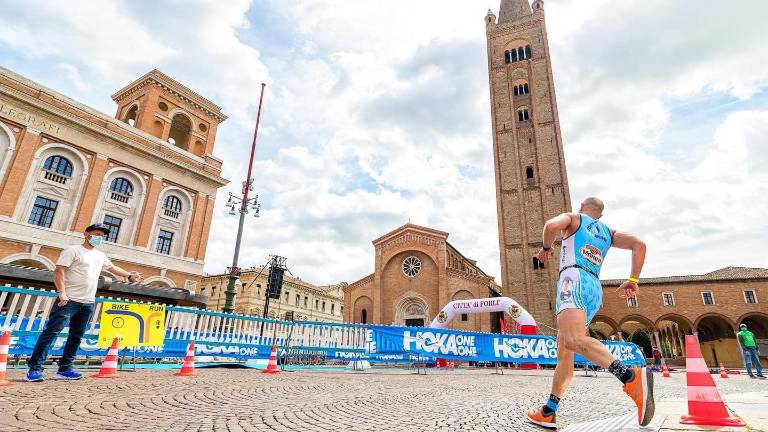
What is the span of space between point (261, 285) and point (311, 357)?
3286 cm

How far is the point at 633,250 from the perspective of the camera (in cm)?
343

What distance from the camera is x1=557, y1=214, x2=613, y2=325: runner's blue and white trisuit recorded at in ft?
10.2

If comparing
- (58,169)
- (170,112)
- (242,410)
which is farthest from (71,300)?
(170,112)

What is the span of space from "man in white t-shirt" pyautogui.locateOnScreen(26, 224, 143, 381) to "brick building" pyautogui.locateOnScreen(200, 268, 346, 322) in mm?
32458

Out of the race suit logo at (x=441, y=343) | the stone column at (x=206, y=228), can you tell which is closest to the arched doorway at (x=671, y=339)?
the race suit logo at (x=441, y=343)

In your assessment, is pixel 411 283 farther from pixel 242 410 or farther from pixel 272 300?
pixel 242 410

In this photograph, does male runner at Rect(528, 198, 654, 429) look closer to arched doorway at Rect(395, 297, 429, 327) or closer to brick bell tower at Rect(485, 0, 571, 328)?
brick bell tower at Rect(485, 0, 571, 328)

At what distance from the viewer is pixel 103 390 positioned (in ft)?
14.1

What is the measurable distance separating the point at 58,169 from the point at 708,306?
45491mm

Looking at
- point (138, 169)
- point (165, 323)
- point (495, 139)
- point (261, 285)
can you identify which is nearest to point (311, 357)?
point (165, 323)

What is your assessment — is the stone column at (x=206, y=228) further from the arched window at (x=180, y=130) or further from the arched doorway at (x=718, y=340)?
the arched doorway at (x=718, y=340)

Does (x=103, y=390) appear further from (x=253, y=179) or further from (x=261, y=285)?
(x=261, y=285)

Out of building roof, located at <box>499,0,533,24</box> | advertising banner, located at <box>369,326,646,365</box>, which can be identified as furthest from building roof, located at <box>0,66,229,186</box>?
building roof, located at <box>499,0,533,24</box>

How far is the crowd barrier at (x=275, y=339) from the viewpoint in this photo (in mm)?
7105
